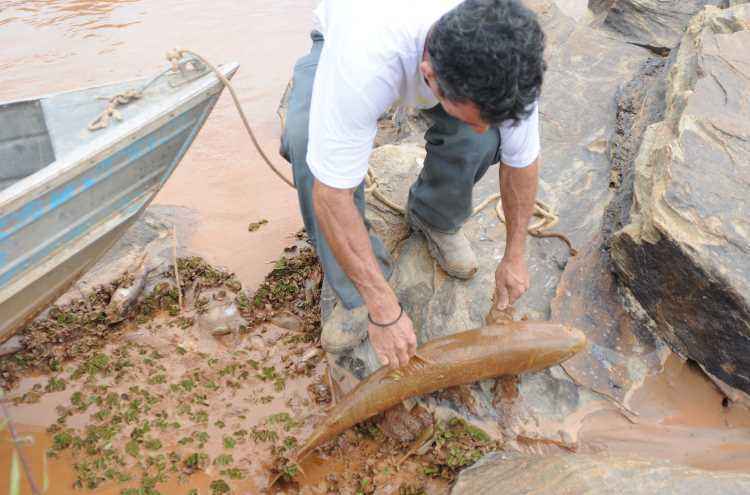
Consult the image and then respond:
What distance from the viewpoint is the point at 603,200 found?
432cm

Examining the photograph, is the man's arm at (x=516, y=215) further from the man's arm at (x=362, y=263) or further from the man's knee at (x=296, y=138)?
the man's knee at (x=296, y=138)

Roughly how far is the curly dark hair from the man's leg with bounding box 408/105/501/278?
0.95 metres

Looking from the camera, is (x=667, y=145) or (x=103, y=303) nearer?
(x=667, y=145)

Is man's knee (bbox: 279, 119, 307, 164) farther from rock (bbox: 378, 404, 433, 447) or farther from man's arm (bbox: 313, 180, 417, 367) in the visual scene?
rock (bbox: 378, 404, 433, 447)

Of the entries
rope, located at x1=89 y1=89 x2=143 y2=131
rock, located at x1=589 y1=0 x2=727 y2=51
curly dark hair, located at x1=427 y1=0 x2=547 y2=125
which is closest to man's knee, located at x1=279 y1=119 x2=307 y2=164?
curly dark hair, located at x1=427 y1=0 x2=547 y2=125

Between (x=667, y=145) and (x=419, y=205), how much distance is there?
57.4 inches

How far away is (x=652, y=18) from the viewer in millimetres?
6777

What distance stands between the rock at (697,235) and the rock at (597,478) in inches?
31.7

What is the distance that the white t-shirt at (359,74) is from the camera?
2.26 meters

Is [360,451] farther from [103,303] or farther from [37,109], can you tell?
[37,109]

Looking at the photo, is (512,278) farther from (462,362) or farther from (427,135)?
(427,135)

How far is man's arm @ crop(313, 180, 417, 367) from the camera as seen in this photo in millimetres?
2463

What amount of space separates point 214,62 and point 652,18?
19.7 feet

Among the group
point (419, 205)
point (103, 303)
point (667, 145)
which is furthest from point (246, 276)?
point (667, 145)
